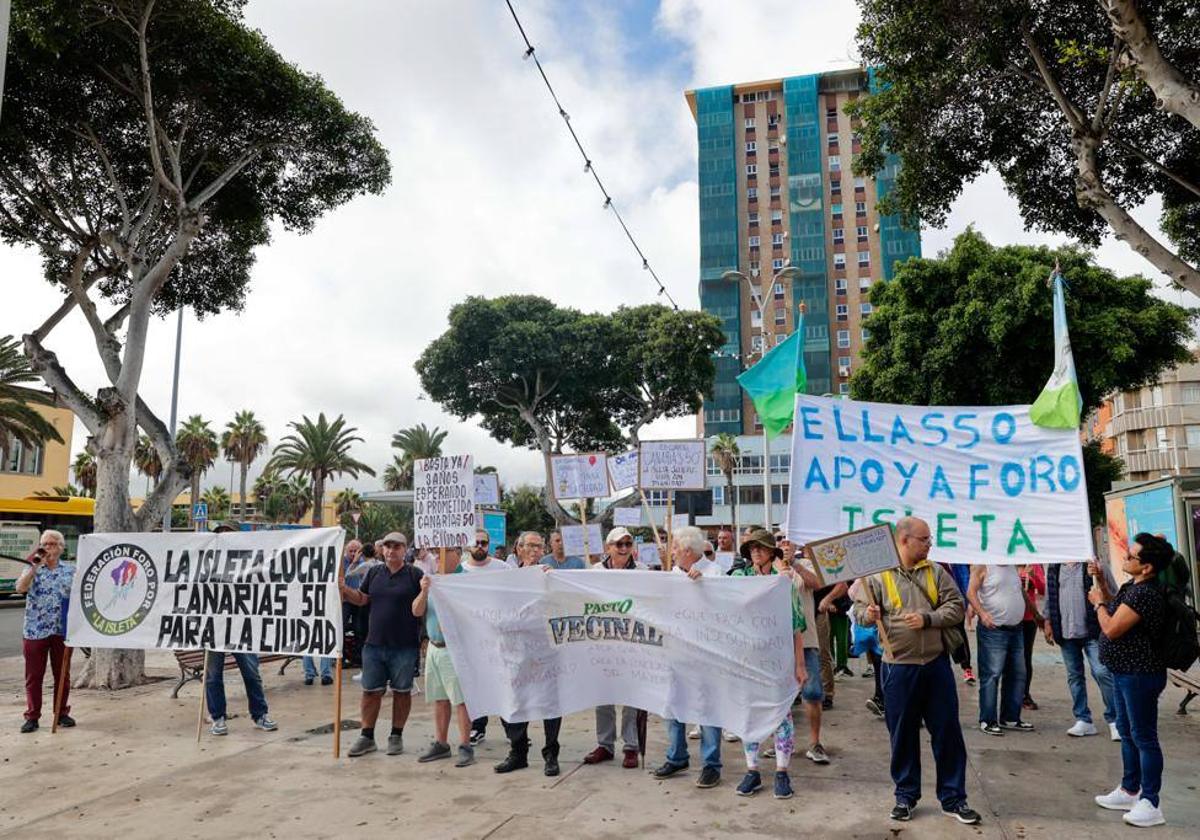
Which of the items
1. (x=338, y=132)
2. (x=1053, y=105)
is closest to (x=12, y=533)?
(x=338, y=132)

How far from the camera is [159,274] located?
11422mm

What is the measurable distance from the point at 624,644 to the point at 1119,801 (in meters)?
3.53

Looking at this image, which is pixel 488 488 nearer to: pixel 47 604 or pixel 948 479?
pixel 47 604

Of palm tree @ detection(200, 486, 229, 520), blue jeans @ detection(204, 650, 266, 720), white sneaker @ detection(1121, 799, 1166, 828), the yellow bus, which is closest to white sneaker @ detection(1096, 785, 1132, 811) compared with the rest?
white sneaker @ detection(1121, 799, 1166, 828)

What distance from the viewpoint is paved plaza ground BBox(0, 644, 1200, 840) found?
17.1 ft

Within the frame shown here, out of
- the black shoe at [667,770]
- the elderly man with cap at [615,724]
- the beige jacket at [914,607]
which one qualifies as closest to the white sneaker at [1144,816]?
the beige jacket at [914,607]

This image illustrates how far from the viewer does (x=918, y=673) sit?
5.26 metres

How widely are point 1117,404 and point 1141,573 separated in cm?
6616

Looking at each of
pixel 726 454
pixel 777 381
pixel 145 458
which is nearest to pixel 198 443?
pixel 145 458

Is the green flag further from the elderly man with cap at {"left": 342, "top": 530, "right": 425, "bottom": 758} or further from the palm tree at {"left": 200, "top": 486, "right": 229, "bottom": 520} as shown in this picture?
the palm tree at {"left": 200, "top": 486, "right": 229, "bottom": 520}

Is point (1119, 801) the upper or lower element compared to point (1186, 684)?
lower

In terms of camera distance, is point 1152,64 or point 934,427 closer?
point 934,427

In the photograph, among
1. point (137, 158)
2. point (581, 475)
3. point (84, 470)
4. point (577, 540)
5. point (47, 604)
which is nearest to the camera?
point (47, 604)

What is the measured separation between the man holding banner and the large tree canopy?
Answer: 3200cm
